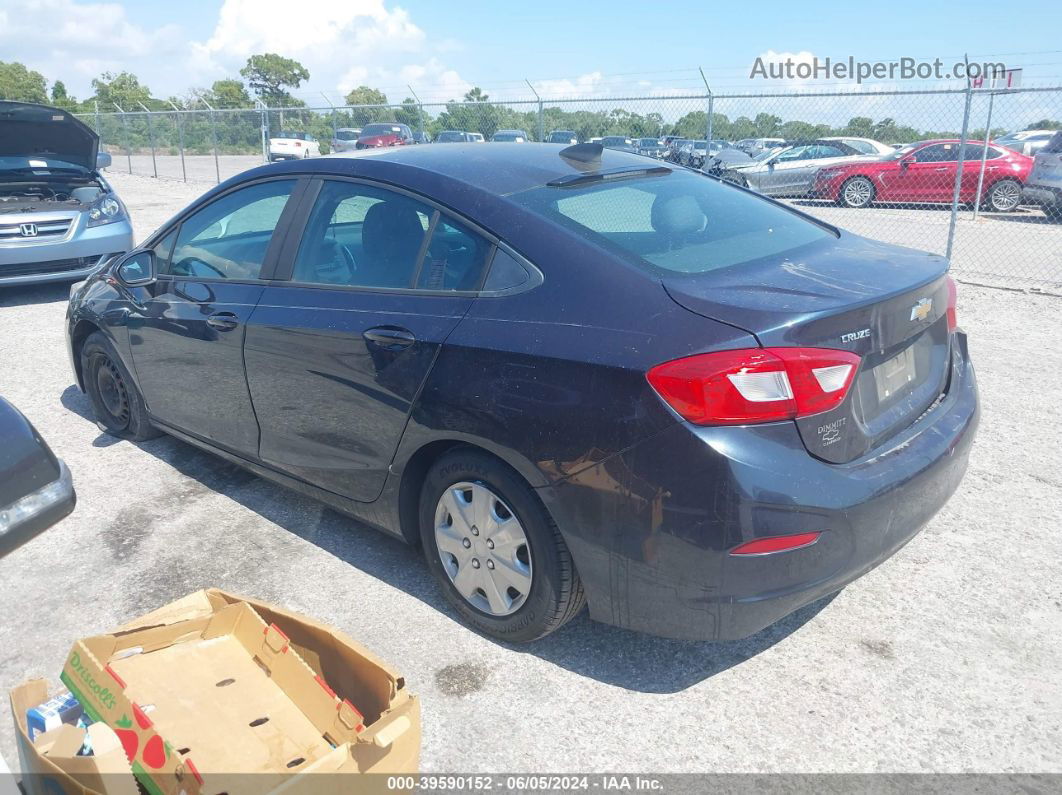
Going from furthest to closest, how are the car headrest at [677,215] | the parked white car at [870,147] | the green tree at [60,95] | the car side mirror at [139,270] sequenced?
1. the green tree at [60,95]
2. the parked white car at [870,147]
3. the car side mirror at [139,270]
4. the car headrest at [677,215]

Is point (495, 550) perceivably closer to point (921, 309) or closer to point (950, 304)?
point (921, 309)

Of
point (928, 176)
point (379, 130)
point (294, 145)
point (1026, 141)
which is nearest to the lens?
point (928, 176)

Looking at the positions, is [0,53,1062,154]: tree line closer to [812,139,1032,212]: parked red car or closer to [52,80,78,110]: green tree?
[812,139,1032,212]: parked red car

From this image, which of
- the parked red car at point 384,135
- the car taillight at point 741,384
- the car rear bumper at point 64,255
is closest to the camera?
the car taillight at point 741,384

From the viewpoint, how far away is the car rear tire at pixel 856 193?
661 inches

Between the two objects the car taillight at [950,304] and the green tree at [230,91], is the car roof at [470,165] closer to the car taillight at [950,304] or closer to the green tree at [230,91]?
the car taillight at [950,304]

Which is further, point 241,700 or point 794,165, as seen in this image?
point 794,165

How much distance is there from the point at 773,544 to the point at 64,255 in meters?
8.12

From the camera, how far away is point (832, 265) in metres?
2.92

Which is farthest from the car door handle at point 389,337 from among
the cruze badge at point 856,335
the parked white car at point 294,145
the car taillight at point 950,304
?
the parked white car at point 294,145

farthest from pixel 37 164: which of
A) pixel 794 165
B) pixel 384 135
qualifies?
pixel 384 135

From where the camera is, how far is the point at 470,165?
3.31 meters

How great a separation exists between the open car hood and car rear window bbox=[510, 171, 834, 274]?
286 inches

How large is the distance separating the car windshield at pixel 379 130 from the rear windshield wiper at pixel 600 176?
22.3 meters
